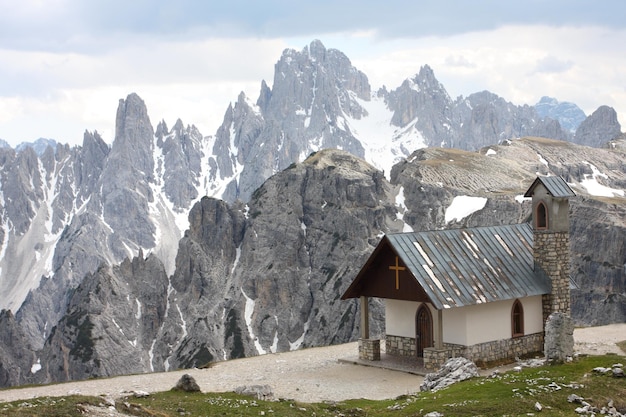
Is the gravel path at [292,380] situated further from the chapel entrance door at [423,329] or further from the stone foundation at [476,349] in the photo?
the chapel entrance door at [423,329]

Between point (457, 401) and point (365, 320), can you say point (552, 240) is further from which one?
point (457, 401)

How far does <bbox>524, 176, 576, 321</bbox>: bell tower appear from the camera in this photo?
42094mm

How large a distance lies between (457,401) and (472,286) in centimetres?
1231

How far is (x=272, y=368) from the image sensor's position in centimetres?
4053

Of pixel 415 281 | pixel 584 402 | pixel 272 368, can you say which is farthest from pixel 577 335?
pixel 584 402

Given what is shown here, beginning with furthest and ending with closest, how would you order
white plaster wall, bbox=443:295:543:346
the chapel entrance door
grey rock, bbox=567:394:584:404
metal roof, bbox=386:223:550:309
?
the chapel entrance door → white plaster wall, bbox=443:295:543:346 → metal roof, bbox=386:223:550:309 → grey rock, bbox=567:394:584:404

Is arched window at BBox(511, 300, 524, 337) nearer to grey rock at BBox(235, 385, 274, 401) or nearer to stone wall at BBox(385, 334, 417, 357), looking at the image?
stone wall at BBox(385, 334, 417, 357)

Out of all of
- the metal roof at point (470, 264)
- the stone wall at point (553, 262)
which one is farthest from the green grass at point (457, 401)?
the stone wall at point (553, 262)

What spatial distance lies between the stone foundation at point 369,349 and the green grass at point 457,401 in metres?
9.99

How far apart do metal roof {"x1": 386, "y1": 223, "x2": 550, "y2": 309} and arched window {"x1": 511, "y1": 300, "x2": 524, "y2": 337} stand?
964mm

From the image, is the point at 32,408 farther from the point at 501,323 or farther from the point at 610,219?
the point at 610,219

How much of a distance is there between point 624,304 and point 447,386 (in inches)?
5894

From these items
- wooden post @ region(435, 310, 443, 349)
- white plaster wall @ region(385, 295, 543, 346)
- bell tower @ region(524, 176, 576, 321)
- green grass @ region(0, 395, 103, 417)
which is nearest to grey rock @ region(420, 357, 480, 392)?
wooden post @ region(435, 310, 443, 349)

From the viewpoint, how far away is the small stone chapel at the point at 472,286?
38.6 metres
